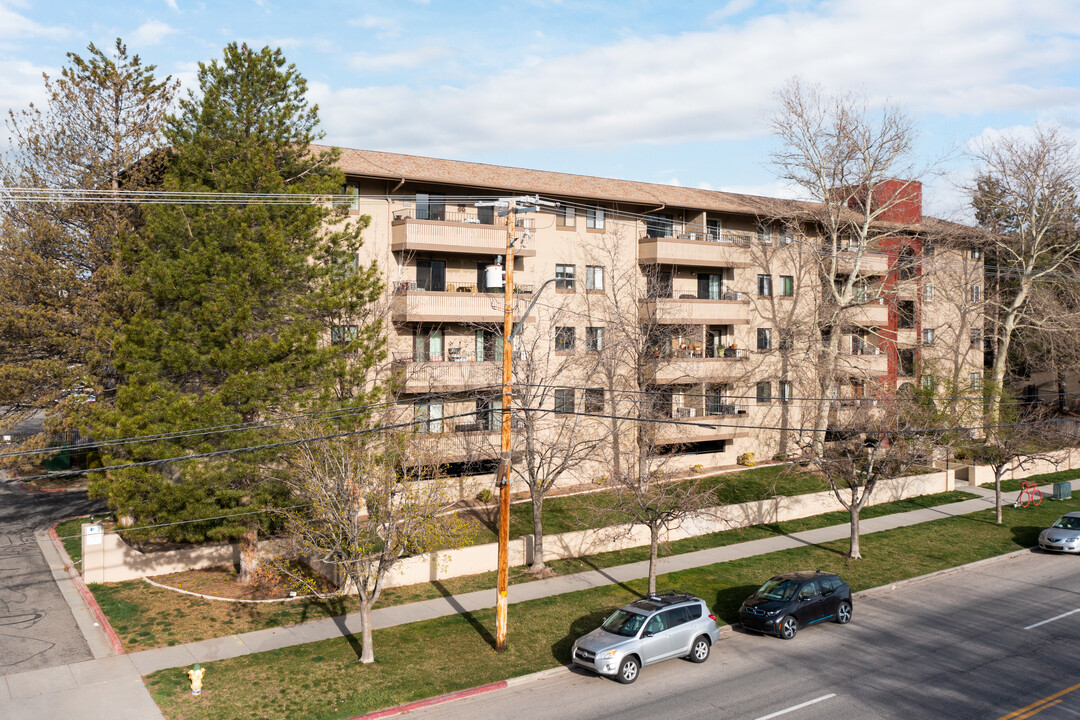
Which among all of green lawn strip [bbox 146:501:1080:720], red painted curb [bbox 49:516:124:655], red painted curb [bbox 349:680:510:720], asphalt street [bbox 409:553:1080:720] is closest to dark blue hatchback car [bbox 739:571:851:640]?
asphalt street [bbox 409:553:1080:720]

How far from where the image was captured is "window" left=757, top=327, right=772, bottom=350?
136ft

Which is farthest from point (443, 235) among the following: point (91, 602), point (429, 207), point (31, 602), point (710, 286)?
point (31, 602)

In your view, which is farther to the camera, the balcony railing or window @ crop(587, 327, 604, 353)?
window @ crop(587, 327, 604, 353)

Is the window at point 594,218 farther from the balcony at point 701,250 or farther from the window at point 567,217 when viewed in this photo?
the balcony at point 701,250

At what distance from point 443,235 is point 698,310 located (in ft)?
42.9

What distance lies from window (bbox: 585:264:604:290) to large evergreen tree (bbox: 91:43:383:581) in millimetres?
13179

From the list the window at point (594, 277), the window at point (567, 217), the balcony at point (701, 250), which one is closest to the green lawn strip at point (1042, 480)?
the balcony at point (701, 250)

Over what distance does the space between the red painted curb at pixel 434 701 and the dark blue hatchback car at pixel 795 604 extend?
7.35 metres

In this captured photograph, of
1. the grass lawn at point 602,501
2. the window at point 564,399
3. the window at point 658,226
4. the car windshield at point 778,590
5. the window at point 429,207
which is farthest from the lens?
the window at point 658,226

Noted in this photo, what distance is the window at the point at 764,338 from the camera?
41406 mm

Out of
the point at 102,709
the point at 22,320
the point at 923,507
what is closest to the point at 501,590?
the point at 102,709

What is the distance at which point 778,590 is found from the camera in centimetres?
2181

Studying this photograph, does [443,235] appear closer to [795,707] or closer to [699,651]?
[699,651]

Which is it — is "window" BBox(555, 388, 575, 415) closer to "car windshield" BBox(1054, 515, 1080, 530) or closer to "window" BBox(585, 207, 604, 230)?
"window" BBox(585, 207, 604, 230)
